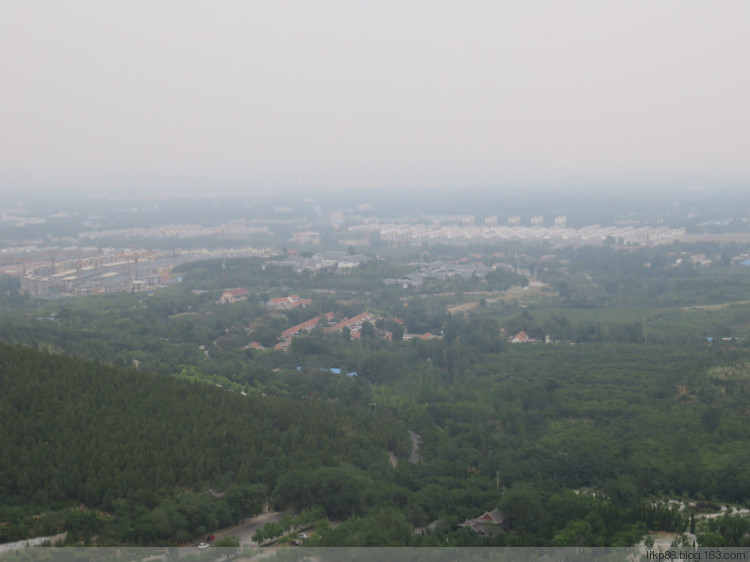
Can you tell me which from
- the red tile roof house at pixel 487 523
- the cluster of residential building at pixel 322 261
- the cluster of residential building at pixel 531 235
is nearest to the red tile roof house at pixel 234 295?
the cluster of residential building at pixel 322 261

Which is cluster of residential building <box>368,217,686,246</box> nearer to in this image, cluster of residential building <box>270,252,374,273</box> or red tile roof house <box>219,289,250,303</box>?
cluster of residential building <box>270,252,374,273</box>

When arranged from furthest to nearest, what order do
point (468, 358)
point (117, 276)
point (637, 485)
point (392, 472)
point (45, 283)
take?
1. point (117, 276)
2. point (45, 283)
3. point (468, 358)
4. point (392, 472)
5. point (637, 485)

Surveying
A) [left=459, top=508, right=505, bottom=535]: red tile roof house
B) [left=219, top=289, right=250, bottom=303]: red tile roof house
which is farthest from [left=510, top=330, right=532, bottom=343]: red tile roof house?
[left=459, top=508, right=505, bottom=535]: red tile roof house

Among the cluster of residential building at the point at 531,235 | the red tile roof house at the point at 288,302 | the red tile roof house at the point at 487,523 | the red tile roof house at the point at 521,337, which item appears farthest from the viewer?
the cluster of residential building at the point at 531,235

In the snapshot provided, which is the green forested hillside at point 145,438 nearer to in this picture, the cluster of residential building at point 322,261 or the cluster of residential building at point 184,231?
the cluster of residential building at point 322,261

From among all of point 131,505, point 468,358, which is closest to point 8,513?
point 131,505

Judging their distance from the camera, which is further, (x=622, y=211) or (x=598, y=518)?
(x=622, y=211)

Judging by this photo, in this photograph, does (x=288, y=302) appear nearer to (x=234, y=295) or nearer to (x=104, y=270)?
(x=234, y=295)

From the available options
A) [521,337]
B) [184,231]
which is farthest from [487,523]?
[184,231]

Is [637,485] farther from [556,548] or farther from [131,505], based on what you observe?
[131,505]
